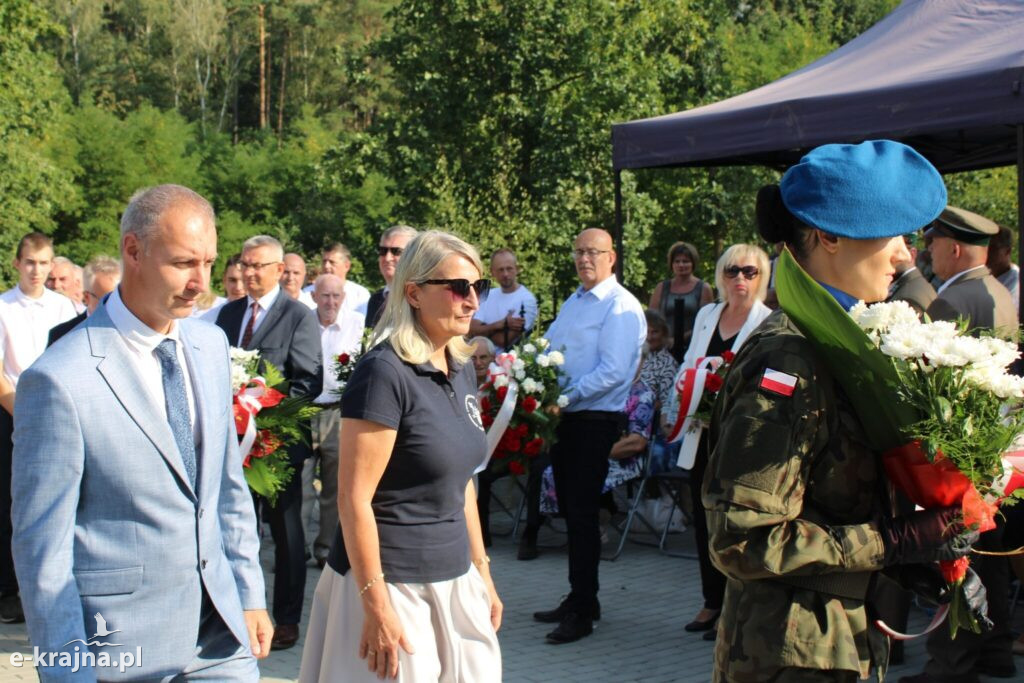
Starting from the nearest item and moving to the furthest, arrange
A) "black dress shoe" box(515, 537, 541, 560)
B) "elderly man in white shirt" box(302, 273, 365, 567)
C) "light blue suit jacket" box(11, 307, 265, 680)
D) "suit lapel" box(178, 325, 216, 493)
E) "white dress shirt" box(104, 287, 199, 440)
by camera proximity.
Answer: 1. "light blue suit jacket" box(11, 307, 265, 680)
2. "white dress shirt" box(104, 287, 199, 440)
3. "suit lapel" box(178, 325, 216, 493)
4. "elderly man in white shirt" box(302, 273, 365, 567)
5. "black dress shoe" box(515, 537, 541, 560)

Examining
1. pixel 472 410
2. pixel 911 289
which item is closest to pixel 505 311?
pixel 911 289

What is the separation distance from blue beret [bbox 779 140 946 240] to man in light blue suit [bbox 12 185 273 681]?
1487 mm

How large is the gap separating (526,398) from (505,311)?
3.64 metres

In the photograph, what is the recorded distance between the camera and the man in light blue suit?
252 centimetres

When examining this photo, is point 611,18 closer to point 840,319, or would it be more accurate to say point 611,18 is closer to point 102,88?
point 840,319

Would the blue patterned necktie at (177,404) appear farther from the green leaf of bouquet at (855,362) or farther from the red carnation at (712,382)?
the red carnation at (712,382)

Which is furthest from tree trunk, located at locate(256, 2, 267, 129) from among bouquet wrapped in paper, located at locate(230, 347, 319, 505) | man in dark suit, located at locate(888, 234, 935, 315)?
man in dark suit, located at locate(888, 234, 935, 315)

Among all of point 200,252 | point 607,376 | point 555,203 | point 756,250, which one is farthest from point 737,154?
point 555,203

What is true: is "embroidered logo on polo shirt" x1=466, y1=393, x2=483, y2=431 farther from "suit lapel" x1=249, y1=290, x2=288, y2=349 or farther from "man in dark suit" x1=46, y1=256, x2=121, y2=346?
"man in dark suit" x1=46, y1=256, x2=121, y2=346

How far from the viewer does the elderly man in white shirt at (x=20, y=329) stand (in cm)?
686

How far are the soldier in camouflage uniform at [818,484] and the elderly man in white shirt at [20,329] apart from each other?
222 inches

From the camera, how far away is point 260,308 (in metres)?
6.64

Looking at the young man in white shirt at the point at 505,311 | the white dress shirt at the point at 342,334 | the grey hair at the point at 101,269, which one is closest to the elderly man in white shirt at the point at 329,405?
the white dress shirt at the point at 342,334

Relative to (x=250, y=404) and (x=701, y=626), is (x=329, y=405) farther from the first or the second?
(x=701, y=626)
